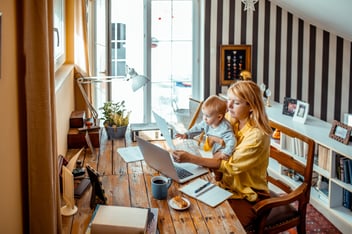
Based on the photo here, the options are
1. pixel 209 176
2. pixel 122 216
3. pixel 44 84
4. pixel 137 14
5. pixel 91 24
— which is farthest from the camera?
pixel 137 14

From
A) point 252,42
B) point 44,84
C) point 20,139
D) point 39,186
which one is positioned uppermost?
point 252,42

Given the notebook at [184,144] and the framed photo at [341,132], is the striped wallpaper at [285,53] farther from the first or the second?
the notebook at [184,144]

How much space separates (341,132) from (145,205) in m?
2.04

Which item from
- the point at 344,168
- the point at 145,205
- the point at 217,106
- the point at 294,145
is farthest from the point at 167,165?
the point at 294,145

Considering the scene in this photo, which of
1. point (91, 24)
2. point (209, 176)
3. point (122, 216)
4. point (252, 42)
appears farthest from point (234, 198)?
point (252, 42)

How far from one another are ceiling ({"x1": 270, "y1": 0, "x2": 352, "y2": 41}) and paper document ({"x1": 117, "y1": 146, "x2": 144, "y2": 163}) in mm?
2271

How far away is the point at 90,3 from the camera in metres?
4.04

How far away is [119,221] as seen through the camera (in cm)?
150

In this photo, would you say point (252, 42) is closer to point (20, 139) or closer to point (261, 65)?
point (261, 65)

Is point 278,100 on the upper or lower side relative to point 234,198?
upper

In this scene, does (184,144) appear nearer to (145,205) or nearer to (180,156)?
(180,156)

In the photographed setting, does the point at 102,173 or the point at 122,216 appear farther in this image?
the point at 102,173

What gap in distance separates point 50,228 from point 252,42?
151 inches

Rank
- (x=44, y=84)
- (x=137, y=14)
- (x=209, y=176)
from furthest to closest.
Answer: (x=137, y=14)
(x=209, y=176)
(x=44, y=84)
